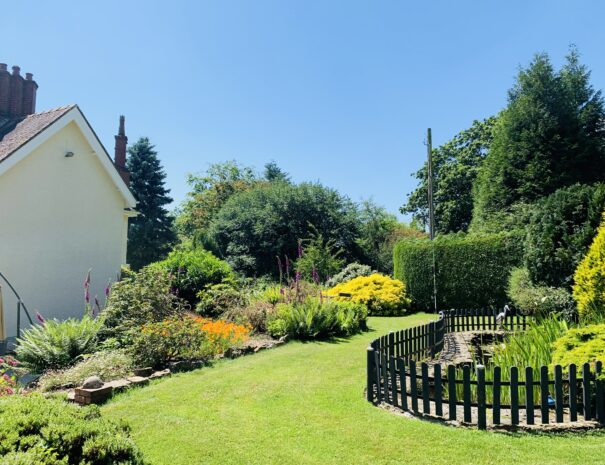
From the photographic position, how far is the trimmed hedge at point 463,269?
16.7m

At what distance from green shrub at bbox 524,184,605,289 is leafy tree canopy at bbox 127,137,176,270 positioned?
32.8 meters

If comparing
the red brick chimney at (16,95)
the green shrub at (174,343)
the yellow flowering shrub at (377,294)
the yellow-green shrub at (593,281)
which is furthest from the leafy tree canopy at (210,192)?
the yellow-green shrub at (593,281)

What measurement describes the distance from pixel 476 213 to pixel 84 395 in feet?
69.4

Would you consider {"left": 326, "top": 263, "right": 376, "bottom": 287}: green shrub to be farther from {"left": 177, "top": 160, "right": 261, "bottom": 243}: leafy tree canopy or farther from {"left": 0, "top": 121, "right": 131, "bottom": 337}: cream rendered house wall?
{"left": 177, "top": 160, "right": 261, "bottom": 243}: leafy tree canopy

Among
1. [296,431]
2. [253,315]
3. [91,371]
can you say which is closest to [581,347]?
[296,431]

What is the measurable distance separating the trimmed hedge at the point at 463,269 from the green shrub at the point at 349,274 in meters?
3.02

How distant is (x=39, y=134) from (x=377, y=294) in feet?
41.4

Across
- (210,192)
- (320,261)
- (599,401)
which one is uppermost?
(210,192)

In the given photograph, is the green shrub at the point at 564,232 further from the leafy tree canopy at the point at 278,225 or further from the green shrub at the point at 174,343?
the leafy tree canopy at the point at 278,225

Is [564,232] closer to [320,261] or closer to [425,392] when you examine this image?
[425,392]

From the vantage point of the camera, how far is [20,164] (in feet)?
37.4

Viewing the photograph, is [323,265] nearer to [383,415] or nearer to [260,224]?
[260,224]

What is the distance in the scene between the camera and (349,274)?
22.1m

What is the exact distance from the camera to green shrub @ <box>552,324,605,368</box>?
215 inches
